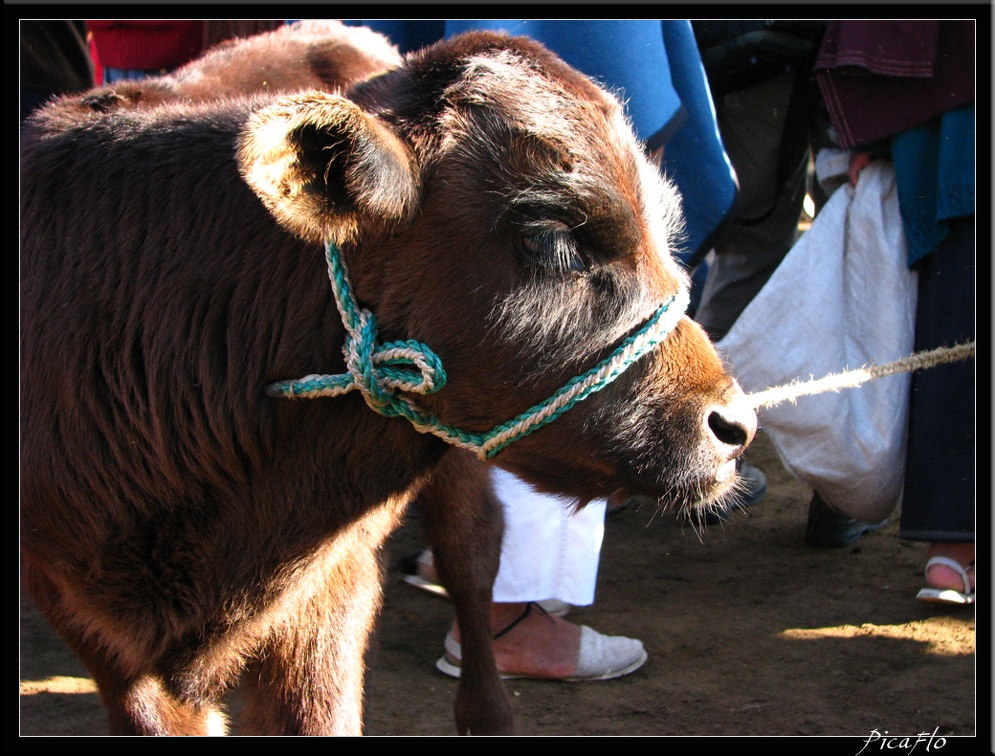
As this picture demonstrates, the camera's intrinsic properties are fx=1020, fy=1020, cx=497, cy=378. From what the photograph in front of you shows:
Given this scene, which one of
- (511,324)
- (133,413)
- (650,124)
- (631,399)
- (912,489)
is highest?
(650,124)

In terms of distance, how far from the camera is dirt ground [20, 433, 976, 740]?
129 inches

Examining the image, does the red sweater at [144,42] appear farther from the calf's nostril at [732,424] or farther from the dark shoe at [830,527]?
the dark shoe at [830,527]

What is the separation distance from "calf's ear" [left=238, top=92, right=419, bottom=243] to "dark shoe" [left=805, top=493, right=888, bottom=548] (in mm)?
3230

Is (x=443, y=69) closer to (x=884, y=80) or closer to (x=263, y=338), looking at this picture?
(x=263, y=338)

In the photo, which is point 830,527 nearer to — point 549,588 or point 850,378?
point 549,588

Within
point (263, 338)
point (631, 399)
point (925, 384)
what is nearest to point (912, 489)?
point (925, 384)

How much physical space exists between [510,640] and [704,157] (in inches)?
73.1

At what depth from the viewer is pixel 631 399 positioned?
2096mm

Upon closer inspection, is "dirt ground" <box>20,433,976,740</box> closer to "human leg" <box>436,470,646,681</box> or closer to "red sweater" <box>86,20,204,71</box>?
"human leg" <box>436,470,646,681</box>

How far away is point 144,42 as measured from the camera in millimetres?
4422

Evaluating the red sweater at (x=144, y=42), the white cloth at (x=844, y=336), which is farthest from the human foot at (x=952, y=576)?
the red sweater at (x=144, y=42)

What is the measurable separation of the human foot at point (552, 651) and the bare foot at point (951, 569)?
3.63 feet

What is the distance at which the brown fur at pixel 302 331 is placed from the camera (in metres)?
2.03

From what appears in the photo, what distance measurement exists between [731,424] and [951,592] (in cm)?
209
